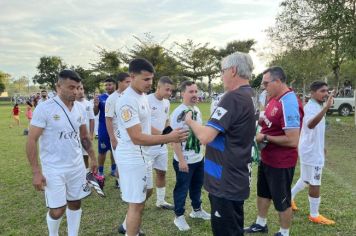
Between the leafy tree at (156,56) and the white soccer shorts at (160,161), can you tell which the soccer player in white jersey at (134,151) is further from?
the leafy tree at (156,56)

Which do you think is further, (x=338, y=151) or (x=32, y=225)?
(x=338, y=151)

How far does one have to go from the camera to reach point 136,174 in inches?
149

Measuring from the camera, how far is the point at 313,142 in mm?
5254

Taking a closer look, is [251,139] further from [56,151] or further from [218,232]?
[56,151]

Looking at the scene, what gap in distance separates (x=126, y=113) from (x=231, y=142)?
46.8 inches

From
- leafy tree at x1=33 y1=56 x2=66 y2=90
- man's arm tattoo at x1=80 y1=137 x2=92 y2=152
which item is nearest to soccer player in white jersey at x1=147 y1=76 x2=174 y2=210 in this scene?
man's arm tattoo at x1=80 y1=137 x2=92 y2=152

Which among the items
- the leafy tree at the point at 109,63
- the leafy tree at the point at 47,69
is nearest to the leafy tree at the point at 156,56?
the leafy tree at the point at 109,63

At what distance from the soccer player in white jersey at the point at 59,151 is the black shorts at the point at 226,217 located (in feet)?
5.87

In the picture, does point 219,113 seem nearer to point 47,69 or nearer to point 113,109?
point 113,109

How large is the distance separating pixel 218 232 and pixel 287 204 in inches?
59.8

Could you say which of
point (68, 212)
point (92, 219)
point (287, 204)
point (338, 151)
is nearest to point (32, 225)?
point (92, 219)

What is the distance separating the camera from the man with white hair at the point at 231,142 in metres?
3.01

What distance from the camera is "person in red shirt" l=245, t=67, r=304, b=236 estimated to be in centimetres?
412

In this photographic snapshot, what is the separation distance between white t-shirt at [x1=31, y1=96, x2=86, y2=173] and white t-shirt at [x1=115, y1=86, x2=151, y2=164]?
0.62 m
